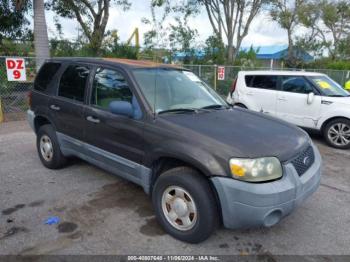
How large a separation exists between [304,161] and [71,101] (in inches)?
121

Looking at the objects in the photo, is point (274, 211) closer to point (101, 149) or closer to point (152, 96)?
point (152, 96)

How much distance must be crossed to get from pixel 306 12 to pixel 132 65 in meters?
29.1

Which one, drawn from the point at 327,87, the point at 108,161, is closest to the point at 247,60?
the point at 327,87

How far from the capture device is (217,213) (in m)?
2.77

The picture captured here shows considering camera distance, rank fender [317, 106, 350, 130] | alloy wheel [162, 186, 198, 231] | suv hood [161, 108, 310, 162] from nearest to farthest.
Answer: suv hood [161, 108, 310, 162] < alloy wheel [162, 186, 198, 231] < fender [317, 106, 350, 130]

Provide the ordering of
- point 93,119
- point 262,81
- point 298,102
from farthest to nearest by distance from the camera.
A: point 262,81, point 298,102, point 93,119

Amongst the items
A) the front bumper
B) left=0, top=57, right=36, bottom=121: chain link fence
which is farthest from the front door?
left=0, top=57, right=36, bottom=121: chain link fence

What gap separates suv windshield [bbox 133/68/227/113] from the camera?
132 inches

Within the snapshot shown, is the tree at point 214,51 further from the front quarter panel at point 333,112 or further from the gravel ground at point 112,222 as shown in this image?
the gravel ground at point 112,222

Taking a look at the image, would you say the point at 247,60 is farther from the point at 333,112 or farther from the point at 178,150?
the point at 178,150

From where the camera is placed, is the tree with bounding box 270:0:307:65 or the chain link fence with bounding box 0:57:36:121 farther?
the tree with bounding box 270:0:307:65

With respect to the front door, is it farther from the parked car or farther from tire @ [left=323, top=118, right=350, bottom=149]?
tire @ [left=323, top=118, right=350, bottom=149]

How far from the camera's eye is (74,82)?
414cm

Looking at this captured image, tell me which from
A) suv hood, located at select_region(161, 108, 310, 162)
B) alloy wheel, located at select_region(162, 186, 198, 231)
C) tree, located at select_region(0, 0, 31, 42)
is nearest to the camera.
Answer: suv hood, located at select_region(161, 108, 310, 162)
